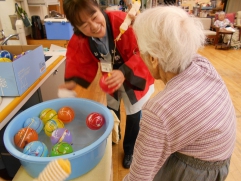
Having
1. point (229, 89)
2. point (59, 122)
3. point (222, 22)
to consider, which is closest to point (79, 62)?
point (59, 122)

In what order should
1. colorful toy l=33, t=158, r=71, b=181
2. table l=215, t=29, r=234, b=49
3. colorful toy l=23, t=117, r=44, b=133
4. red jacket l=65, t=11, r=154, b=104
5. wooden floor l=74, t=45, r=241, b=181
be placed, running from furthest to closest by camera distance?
table l=215, t=29, r=234, b=49 → wooden floor l=74, t=45, r=241, b=181 → red jacket l=65, t=11, r=154, b=104 → colorful toy l=23, t=117, r=44, b=133 → colorful toy l=33, t=158, r=71, b=181

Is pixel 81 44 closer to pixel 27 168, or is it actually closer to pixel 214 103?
pixel 27 168

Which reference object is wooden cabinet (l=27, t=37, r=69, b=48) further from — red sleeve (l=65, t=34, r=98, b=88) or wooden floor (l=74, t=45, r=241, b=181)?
red sleeve (l=65, t=34, r=98, b=88)

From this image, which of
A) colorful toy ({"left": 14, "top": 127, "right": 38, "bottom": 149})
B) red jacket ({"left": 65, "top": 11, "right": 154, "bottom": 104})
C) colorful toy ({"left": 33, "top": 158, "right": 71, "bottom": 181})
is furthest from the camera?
red jacket ({"left": 65, "top": 11, "right": 154, "bottom": 104})

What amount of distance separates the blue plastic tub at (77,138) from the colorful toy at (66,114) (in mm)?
56

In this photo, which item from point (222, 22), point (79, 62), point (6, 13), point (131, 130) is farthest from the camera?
point (222, 22)

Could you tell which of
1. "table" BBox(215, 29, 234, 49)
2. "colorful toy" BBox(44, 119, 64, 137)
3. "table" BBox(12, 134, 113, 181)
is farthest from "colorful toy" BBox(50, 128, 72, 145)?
"table" BBox(215, 29, 234, 49)

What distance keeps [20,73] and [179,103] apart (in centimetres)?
78

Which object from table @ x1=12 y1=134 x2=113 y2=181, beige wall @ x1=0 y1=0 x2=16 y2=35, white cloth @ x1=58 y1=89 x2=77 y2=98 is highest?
beige wall @ x1=0 y1=0 x2=16 y2=35

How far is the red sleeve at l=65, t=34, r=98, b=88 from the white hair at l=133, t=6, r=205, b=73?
0.63m

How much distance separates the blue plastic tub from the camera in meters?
0.73

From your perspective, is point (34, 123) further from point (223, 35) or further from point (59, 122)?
point (223, 35)

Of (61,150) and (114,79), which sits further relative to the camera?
(114,79)

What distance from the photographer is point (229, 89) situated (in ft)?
9.41
